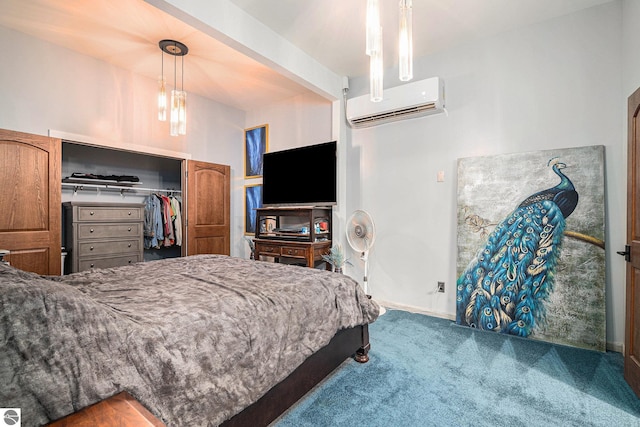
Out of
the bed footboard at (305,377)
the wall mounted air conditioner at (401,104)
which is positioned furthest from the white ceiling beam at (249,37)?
the bed footboard at (305,377)

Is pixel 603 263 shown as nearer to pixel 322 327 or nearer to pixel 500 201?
pixel 500 201

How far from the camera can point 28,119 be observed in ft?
9.50

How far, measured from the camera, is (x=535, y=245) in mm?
2625

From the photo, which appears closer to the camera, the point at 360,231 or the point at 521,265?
the point at 521,265

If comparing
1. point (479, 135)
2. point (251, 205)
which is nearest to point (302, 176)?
point (251, 205)

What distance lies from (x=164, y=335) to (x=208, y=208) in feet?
11.3

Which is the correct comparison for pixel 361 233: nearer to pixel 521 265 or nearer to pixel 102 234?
pixel 521 265

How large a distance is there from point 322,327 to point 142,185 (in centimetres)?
407

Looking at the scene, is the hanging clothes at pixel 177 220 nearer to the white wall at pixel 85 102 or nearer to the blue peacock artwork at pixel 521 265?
the white wall at pixel 85 102

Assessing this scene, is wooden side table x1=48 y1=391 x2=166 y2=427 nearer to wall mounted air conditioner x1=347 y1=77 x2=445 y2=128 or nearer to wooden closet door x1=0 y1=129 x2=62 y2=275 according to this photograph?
wooden closet door x1=0 y1=129 x2=62 y2=275

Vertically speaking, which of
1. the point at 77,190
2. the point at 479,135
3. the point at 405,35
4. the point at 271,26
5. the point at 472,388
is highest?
the point at 271,26

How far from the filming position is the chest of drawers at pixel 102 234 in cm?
336

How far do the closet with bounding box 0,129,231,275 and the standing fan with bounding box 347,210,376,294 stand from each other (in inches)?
83.0

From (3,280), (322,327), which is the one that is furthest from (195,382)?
(322,327)
